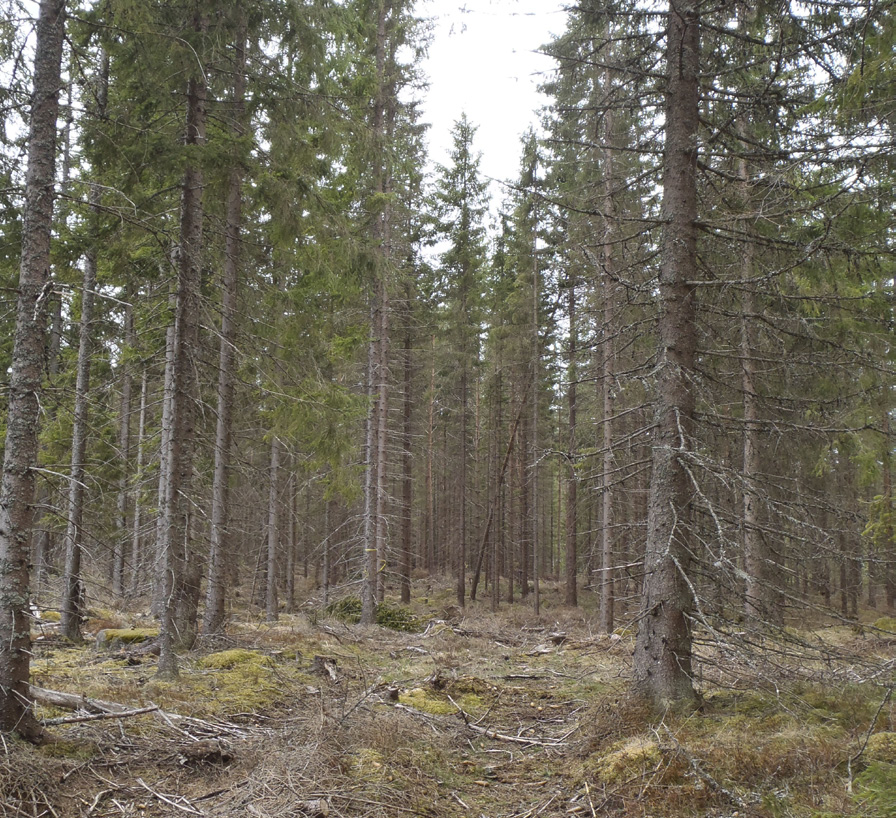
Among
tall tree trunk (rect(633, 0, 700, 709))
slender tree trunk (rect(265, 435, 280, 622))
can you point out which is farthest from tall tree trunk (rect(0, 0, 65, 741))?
slender tree trunk (rect(265, 435, 280, 622))

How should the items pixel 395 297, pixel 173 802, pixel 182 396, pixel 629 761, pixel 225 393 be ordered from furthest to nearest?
1. pixel 395 297
2. pixel 225 393
3. pixel 182 396
4. pixel 629 761
5. pixel 173 802

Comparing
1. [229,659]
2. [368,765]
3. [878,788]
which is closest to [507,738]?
[368,765]

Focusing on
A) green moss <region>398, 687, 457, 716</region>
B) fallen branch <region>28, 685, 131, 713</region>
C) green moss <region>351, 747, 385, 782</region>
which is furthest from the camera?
green moss <region>398, 687, 457, 716</region>

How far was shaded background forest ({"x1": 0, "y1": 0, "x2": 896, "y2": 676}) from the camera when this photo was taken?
6.54m

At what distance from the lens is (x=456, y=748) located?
6.56 meters

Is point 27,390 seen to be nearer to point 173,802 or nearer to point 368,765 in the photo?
point 173,802

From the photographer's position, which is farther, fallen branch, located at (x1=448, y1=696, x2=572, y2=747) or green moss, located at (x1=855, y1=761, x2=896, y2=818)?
fallen branch, located at (x1=448, y1=696, x2=572, y2=747)

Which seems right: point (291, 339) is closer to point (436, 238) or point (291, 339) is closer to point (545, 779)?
point (545, 779)

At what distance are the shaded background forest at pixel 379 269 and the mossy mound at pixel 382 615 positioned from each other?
2.34ft

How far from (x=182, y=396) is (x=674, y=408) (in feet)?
20.8

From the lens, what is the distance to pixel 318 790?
494 centimetres

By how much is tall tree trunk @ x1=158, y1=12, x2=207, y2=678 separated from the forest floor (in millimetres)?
1100

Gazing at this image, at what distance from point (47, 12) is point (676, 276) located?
6.72m

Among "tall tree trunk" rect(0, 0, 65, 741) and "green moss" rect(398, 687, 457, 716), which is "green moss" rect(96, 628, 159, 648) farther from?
"tall tree trunk" rect(0, 0, 65, 741)
